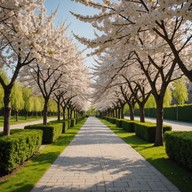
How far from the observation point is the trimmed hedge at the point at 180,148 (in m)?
8.66

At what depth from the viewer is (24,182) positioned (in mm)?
7637

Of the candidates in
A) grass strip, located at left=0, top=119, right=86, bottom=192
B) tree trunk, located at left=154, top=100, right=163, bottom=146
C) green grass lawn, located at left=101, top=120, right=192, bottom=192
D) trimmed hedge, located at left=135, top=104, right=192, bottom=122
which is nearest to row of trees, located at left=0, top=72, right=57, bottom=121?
tree trunk, located at left=154, top=100, right=163, bottom=146

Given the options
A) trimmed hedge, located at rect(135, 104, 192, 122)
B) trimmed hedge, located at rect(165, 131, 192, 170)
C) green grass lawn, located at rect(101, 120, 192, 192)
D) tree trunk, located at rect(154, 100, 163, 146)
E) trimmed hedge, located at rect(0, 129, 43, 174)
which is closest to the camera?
green grass lawn, located at rect(101, 120, 192, 192)

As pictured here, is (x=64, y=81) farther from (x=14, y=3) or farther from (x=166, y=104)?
(x=166, y=104)

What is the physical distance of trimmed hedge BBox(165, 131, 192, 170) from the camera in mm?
8664

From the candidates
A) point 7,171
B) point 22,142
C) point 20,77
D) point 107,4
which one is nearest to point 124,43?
point 107,4

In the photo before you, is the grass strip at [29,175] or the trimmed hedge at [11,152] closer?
the grass strip at [29,175]

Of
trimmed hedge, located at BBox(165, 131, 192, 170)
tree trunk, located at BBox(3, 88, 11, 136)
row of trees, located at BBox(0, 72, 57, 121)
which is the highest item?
row of trees, located at BBox(0, 72, 57, 121)

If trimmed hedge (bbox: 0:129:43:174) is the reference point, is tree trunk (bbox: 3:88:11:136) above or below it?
above

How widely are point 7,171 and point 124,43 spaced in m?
5.42

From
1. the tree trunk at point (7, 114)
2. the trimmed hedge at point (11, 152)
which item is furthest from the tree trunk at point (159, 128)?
the tree trunk at point (7, 114)

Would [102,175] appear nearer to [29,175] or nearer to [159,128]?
[29,175]

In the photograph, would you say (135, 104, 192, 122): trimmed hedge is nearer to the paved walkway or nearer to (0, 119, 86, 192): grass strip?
the paved walkway

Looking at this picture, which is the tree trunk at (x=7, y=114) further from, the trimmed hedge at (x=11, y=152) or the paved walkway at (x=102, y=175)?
the paved walkway at (x=102, y=175)
